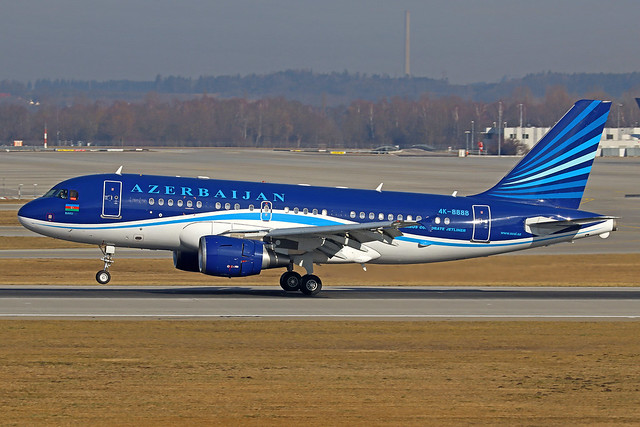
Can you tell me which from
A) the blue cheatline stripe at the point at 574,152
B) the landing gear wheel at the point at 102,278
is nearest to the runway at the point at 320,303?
the landing gear wheel at the point at 102,278

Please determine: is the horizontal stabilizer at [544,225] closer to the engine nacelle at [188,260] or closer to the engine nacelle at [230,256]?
the engine nacelle at [230,256]

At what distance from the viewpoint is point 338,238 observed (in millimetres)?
39031

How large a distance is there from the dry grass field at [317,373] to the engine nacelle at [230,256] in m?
4.93

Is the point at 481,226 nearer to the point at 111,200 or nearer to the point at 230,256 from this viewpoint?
the point at 230,256

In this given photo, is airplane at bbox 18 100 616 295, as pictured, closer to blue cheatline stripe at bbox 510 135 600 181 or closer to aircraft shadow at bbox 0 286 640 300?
blue cheatline stripe at bbox 510 135 600 181

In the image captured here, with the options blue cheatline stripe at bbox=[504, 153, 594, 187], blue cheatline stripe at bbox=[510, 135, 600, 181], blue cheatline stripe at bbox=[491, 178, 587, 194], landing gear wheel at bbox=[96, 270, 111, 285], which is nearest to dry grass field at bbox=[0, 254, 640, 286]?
blue cheatline stripe at bbox=[491, 178, 587, 194]

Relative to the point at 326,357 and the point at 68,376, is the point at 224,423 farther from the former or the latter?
the point at 326,357

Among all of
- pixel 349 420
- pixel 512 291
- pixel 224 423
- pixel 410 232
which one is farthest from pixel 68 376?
pixel 512 291

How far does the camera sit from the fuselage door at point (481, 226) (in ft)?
137

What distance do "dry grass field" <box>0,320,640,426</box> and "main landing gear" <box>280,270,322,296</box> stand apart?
7.01 metres

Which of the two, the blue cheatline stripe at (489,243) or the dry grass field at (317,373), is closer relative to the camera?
the dry grass field at (317,373)

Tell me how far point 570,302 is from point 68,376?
2211 cm

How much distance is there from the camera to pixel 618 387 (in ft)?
79.2

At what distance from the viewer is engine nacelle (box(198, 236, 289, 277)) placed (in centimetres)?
3700
